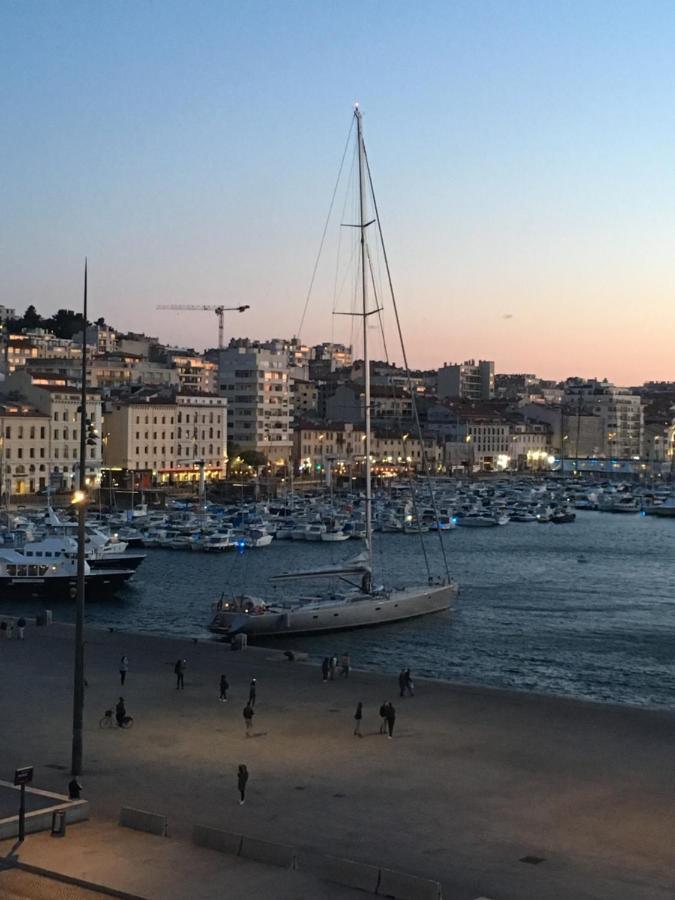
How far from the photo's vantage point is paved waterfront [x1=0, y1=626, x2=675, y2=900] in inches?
444

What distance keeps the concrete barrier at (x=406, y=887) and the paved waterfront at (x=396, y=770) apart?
0.57 m

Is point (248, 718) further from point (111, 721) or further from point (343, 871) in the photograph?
point (343, 871)

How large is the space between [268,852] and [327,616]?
17.2m

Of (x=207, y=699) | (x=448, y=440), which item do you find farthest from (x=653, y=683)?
(x=448, y=440)

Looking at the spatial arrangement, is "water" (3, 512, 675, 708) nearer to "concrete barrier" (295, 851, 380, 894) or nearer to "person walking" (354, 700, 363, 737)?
"person walking" (354, 700, 363, 737)

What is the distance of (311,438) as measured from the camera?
321 ft

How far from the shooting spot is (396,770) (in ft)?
46.9

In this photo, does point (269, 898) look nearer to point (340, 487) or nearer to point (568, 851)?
point (568, 851)

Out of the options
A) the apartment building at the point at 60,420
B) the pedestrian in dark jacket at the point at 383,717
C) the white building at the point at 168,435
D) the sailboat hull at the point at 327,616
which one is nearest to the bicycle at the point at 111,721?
the pedestrian in dark jacket at the point at 383,717

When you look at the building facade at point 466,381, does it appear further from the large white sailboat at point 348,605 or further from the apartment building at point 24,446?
the large white sailboat at point 348,605

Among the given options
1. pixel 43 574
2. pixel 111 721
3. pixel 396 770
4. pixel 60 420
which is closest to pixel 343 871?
pixel 396 770

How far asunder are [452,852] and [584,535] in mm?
50505

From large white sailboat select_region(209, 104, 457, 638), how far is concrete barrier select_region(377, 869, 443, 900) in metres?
17.5

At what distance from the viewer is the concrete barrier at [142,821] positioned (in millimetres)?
11414
